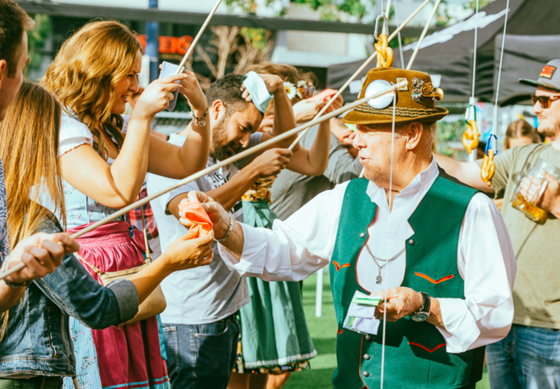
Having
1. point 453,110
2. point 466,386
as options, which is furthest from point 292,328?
point 453,110

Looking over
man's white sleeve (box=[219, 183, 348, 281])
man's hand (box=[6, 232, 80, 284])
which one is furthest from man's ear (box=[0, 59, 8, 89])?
man's white sleeve (box=[219, 183, 348, 281])

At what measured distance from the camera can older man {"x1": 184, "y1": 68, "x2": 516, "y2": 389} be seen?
1.79 m

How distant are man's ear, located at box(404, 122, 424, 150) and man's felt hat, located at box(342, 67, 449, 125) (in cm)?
5

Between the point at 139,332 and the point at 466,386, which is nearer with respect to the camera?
the point at 466,386

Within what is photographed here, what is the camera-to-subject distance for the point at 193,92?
7.27 ft

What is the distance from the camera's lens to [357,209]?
2012 millimetres

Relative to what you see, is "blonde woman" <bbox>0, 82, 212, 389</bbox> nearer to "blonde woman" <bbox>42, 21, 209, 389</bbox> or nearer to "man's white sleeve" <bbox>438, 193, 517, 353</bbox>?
"blonde woman" <bbox>42, 21, 209, 389</bbox>

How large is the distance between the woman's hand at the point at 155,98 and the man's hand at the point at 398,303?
0.92 metres

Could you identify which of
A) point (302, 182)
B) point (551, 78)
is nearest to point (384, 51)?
point (551, 78)

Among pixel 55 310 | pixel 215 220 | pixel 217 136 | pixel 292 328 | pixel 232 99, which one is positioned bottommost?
pixel 292 328

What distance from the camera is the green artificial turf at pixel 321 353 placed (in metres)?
4.23

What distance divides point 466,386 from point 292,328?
1.41m

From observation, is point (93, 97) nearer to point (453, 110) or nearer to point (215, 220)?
point (215, 220)

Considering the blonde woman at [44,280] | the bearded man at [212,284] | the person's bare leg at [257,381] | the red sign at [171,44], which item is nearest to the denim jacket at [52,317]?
the blonde woman at [44,280]
